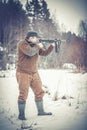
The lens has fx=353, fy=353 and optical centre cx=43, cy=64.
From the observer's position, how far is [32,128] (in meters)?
3.41

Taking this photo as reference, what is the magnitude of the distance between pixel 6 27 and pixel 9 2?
0.85ft

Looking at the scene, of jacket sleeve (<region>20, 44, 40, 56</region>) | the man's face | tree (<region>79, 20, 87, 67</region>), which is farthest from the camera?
A: tree (<region>79, 20, 87, 67</region>)

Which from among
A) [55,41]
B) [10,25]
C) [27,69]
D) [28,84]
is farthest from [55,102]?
[10,25]

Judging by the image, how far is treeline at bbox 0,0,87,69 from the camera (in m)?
3.55

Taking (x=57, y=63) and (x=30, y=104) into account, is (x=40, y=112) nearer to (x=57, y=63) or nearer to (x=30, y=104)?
(x=30, y=104)

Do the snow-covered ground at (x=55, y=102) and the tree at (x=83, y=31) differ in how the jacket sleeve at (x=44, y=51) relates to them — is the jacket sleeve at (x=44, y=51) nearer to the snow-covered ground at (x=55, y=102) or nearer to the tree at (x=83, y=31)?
the snow-covered ground at (x=55, y=102)

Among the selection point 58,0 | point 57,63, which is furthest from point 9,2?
point 57,63

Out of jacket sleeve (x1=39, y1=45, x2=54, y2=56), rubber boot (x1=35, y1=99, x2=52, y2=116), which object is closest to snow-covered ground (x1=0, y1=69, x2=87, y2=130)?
rubber boot (x1=35, y1=99, x2=52, y2=116)

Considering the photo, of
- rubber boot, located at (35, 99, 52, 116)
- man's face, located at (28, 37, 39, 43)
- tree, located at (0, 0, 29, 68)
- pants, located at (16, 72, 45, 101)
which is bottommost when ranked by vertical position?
rubber boot, located at (35, 99, 52, 116)

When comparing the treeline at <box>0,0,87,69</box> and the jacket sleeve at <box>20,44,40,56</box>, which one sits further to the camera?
the treeline at <box>0,0,87,69</box>

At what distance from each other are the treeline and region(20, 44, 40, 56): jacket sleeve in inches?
5.2

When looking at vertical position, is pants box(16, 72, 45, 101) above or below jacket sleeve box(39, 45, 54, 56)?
below

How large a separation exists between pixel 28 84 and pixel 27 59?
246 mm

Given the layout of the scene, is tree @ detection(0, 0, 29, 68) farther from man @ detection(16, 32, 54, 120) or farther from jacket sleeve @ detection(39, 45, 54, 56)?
jacket sleeve @ detection(39, 45, 54, 56)
